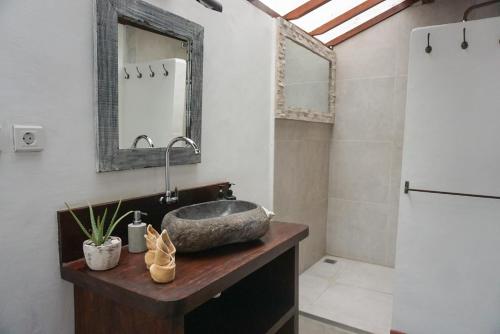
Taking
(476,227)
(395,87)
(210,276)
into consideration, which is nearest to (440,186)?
(476,227)

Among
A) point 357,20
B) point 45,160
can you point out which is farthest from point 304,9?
point 45,160

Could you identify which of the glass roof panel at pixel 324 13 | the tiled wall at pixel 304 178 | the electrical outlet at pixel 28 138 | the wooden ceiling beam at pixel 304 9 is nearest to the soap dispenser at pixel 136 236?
the electrical outlet at pixel 28 138

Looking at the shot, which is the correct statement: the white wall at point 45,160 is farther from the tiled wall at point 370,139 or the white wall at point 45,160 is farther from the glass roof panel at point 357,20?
the tiled wall at point 370,139

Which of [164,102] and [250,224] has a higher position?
[164,102]

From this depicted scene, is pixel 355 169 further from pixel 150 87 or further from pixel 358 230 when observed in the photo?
pixel 150 87

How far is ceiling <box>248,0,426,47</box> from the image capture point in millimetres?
2314

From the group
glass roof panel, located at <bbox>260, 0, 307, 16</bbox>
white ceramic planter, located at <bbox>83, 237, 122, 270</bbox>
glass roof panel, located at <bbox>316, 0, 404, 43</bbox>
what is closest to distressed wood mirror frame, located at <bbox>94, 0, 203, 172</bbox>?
white ceramic planter, located at <bbox>83, 237, 122, 270</bbox>

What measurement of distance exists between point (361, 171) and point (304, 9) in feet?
5.00

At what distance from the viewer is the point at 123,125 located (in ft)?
4.26

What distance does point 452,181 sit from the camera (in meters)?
1.87

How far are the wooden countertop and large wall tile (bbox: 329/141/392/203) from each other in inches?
79.2

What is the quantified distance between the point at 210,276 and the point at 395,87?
2.55 meters

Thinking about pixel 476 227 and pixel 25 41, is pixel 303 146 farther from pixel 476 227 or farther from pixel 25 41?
pixel 25 41

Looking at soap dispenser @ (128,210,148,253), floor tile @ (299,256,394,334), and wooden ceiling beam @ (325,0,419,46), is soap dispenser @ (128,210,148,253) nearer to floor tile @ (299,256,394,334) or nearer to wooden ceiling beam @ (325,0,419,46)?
floor tile @ (299,256,394,334)
